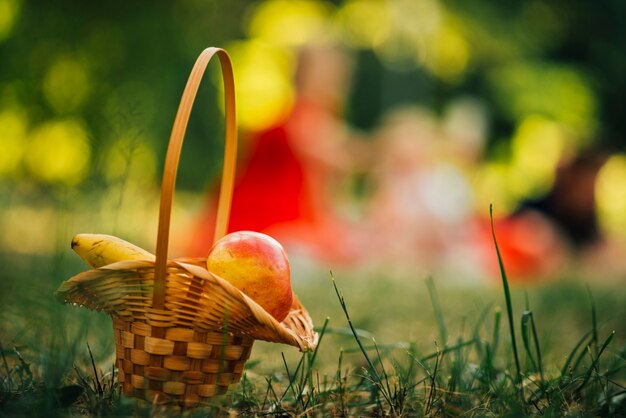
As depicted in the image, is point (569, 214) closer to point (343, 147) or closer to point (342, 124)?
point (342, 124)

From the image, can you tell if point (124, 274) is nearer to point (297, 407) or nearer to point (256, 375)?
point (297, 407)

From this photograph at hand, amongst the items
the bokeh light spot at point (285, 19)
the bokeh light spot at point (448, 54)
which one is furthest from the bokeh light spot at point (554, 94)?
the bokeh light spot at point (285, 19)

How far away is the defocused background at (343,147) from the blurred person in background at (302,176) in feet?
0.06

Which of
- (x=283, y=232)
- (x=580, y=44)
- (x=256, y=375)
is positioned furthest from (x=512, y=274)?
(x=580, y=44)

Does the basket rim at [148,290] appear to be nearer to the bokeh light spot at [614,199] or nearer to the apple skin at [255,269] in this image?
the apple skin at [255,269]

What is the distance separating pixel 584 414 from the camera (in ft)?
3.65

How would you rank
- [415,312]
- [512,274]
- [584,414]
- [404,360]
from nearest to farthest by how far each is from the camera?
1. [584,414]
2. [404,360]
3. [415,312]
4. [512,274]

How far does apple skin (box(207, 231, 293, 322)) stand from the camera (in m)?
1.21

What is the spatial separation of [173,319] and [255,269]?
0.17 meters

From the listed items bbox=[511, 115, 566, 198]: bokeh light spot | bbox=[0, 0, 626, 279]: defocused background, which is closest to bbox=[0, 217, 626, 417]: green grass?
bbox=[0, 0, 626, 279]: defocused background

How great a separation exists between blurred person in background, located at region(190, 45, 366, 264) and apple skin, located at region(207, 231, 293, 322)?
331cm

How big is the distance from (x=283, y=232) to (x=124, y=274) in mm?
3735

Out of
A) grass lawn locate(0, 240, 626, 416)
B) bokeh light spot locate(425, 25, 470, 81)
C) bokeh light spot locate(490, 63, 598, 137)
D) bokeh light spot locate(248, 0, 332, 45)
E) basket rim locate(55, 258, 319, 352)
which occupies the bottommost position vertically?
grass lawn locate(0, 240, 626, 416)

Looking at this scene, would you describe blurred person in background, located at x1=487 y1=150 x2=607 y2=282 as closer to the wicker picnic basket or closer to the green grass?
the green grass
